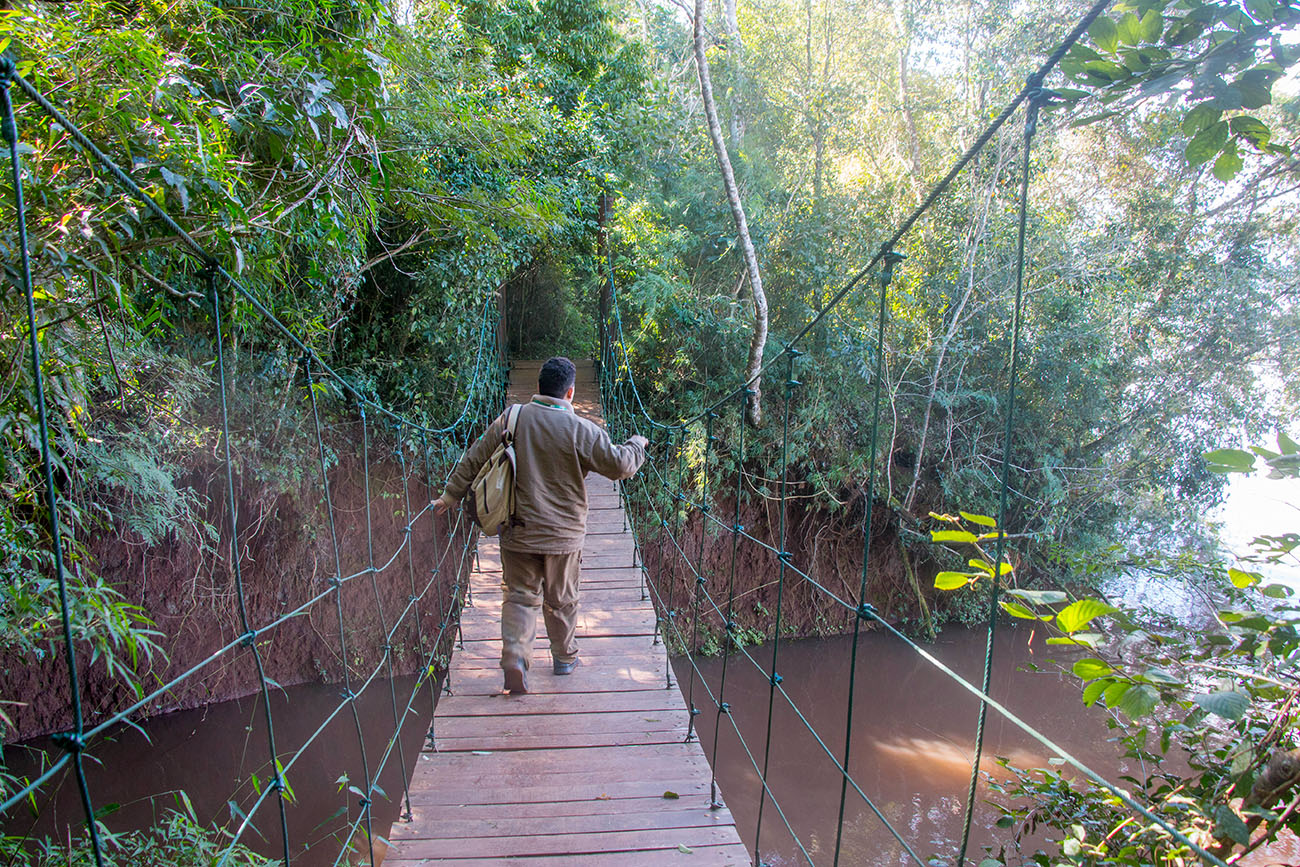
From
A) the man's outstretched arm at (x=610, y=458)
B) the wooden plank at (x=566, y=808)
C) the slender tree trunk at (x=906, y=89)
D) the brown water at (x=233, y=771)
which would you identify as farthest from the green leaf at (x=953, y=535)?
the slender tree trunk at (x=906, y=89)

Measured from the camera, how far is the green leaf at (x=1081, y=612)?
0.64m

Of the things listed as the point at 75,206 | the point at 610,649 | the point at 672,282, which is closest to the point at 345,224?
the point at 75,206

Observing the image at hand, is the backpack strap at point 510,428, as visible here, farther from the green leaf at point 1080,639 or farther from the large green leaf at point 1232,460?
the large green leaf at point 1232,460

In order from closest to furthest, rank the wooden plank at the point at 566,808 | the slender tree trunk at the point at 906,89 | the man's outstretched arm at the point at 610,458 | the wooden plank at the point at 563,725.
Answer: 1. the wooden plank at the point at 566,808
2. the wooden plank at the point at 563,725
3. the man's outstretched arm at the point at 610,458
4. the slender tree trunk at the point at 906,89

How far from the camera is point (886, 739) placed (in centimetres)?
424

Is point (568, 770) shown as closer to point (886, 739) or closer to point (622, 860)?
point (622, 860)

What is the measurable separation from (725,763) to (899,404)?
273cm

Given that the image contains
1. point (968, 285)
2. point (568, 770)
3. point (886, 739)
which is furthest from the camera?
point (968, 285)

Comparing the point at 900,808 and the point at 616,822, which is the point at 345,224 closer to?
the point at 616,822

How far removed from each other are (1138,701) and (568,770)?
1.18 meters

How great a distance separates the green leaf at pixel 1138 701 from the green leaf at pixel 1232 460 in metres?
0.24

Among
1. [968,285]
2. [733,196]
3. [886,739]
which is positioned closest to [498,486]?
[733,196]

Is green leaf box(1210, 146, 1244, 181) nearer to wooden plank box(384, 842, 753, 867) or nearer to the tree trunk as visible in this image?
wooden plank box(384, 842, 753, 867)

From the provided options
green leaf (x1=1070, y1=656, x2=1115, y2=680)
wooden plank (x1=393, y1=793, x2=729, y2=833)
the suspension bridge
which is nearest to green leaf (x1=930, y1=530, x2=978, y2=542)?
the suspension bridge
